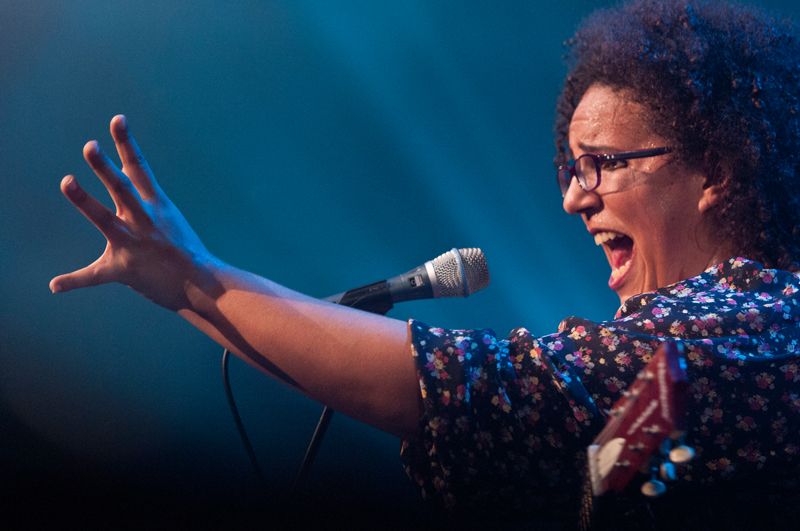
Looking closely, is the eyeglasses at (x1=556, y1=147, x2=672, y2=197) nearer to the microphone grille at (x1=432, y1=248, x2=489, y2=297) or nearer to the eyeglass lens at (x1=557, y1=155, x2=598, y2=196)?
the eyeglass lens at (x1=557, y1=155, x2=598, y2=196)

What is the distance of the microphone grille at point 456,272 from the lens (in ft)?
3.83

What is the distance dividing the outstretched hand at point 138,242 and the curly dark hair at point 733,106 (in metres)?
1.18

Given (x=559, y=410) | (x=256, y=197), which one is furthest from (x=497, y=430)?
(x=256, y=197)

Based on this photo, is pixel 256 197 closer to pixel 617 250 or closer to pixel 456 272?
pixel 456 272

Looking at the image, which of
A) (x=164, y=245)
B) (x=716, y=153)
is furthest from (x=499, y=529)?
(x=164, y=245)

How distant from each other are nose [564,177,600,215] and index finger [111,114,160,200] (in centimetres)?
108

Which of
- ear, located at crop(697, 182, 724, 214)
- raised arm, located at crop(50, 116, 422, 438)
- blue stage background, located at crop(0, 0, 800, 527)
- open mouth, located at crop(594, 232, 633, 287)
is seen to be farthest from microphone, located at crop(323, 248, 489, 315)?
blue stage background, located at crop(0, 0, 800, 527)

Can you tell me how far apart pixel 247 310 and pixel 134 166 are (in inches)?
12.5

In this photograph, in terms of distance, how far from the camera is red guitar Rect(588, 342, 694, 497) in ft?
1.45

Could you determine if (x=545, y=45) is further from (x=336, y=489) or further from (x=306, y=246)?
(x=336, y=489)

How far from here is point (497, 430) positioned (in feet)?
2.36

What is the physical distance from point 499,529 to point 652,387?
1.58 metres

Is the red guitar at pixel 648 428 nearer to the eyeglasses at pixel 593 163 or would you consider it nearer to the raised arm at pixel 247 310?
the raised arm at pixel 247 310

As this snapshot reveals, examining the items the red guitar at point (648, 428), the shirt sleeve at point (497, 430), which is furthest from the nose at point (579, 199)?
the red guitar at point (648, 428)
